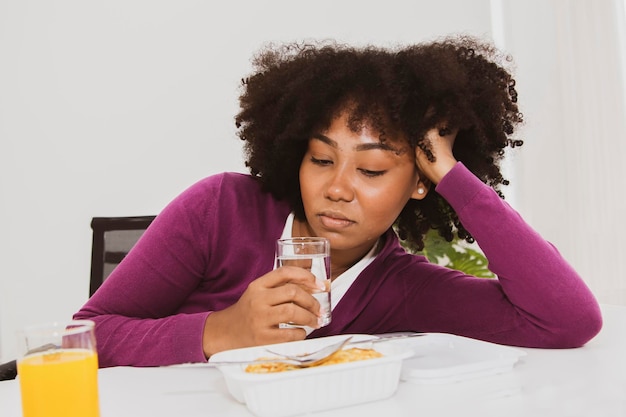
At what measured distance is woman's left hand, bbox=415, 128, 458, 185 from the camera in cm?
152

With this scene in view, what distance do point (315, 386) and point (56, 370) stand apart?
0.33 m

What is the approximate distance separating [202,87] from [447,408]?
3.29 metres

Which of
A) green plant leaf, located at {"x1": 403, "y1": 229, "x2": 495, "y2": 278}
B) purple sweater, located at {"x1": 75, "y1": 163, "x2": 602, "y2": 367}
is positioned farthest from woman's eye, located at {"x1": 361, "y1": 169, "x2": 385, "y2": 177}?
green plant leaf, located at {"x1": 403, "y1": 229, "x2": 495, "y2": 278}

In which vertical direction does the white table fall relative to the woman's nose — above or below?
below

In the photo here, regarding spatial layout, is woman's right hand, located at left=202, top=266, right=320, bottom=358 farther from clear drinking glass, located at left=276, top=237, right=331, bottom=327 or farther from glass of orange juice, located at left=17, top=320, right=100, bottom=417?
glass of orange juice, located at left=17, top=320, right=100, bottom=417

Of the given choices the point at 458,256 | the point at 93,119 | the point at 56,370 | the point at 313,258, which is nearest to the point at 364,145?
the point at 313,258

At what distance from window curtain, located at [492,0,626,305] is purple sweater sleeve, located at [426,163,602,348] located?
2.19 m

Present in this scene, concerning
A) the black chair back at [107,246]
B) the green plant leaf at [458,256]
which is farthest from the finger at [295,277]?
the green plant leaf at [458,256]

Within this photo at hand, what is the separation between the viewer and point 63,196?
386 centimetres

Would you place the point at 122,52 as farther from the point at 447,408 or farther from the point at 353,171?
the point at 447,408

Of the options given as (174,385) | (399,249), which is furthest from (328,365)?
(399,249)

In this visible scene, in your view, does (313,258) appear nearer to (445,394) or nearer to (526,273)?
(445,394)

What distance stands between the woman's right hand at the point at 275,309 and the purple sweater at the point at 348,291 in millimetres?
90

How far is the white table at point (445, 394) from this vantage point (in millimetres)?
971
